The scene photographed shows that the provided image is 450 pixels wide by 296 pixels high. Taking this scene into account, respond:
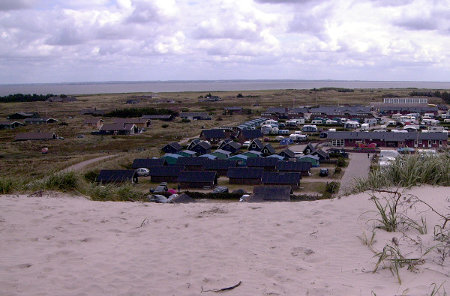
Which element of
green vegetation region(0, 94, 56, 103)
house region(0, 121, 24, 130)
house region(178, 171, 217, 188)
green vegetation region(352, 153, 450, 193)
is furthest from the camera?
green vegetation region(0, 94, 56, 103)

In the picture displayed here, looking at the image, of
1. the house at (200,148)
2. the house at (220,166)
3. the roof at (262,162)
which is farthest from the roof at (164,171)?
the house at (200,148)

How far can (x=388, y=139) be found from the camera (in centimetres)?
3994

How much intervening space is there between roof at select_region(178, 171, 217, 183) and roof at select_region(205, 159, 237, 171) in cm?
368

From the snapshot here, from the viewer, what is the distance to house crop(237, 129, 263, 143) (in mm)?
44412

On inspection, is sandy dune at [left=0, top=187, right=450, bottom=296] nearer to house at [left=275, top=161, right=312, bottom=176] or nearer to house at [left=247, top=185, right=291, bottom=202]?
house at [left=247, top=185, right=291, bottom=202]

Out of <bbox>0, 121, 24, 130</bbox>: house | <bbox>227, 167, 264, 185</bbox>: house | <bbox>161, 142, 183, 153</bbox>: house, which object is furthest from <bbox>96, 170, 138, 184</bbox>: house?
<bbox>0, 121, 24, 130</bbox>: house

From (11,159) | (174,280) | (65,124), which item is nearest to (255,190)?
(174,280)

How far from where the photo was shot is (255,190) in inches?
814

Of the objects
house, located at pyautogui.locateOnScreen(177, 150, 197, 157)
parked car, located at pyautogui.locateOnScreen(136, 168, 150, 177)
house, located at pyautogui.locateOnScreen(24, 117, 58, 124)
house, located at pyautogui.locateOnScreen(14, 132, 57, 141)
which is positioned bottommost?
parked car, located at pyautogui.locateOnScreen(136, 168, 150, 177)

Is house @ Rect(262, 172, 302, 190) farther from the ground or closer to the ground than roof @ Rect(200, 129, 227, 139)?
closer to the ground

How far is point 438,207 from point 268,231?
2529mm

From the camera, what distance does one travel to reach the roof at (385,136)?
38803 millimetres

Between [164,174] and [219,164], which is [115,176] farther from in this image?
[219,164]

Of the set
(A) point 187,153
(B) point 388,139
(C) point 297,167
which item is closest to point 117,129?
A: (A) point 187,153
